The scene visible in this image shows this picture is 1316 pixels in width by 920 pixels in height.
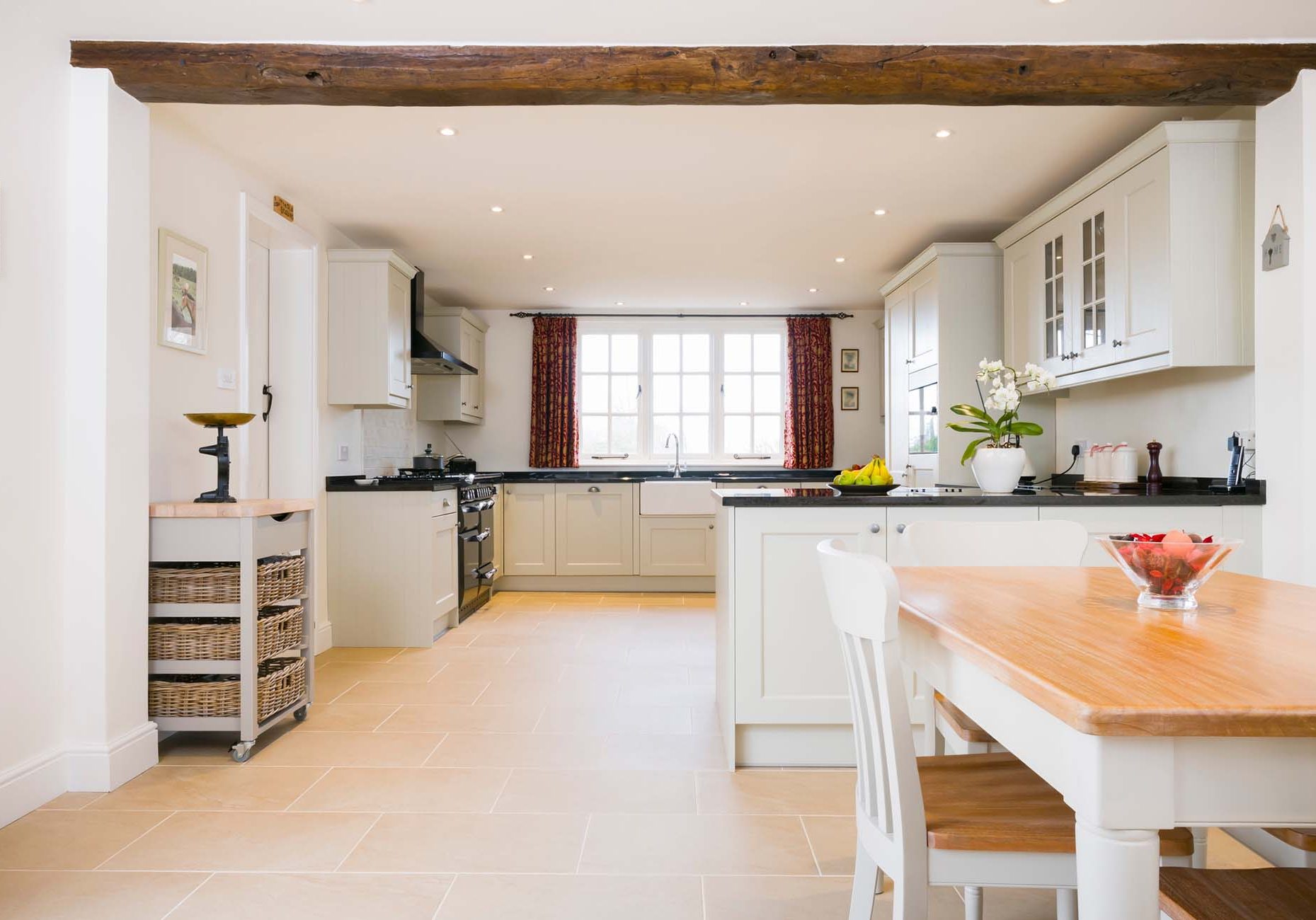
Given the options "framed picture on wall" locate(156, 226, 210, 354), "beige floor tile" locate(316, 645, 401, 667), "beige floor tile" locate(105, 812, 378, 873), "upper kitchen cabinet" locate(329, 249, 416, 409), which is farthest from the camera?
"upper kitchen cabinet" locate(329, 249, 416, 409)

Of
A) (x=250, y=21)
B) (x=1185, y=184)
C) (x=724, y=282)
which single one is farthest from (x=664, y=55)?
(x=724, y=282)

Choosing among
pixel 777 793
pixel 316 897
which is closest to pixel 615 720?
pixel 777 793

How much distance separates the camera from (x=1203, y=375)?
3.34 metres

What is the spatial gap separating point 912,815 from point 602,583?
17.4ft

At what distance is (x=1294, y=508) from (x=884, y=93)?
1.86 meters

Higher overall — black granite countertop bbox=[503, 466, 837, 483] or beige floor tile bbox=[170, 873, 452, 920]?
black granite countertop bbox=[503, 466, 837, 483]

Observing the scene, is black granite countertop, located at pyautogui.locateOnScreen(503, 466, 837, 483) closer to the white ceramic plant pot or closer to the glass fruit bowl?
the white ceramic plant pot

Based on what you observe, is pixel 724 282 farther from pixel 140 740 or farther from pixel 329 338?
pixel 140 740

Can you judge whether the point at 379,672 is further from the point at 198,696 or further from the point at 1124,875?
the point at 1124,875

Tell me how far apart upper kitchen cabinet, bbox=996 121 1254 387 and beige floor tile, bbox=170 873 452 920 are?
2940mm

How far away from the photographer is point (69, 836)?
219 centimetres

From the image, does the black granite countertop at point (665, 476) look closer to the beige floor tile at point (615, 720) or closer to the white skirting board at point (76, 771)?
the beige floor tile at point (615, 720)

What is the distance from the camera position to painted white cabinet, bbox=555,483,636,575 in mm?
6289

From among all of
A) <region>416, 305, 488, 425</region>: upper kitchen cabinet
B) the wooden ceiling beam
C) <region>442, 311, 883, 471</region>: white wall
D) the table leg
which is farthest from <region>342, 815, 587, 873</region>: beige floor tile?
<region>442, 311, 883, 471</region>: white wall
